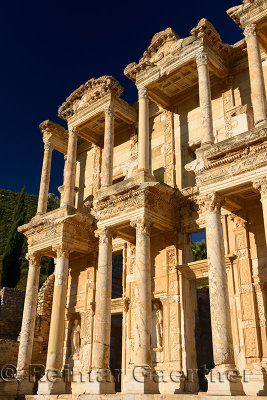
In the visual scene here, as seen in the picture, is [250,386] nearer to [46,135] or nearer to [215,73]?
[215,73]

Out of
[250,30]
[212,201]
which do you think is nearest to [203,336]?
[212,201]

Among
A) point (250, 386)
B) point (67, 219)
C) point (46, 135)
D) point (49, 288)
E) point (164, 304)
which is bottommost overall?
point (250, 386)

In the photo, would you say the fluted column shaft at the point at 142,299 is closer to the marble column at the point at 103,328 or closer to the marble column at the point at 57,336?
the marble column at the point at 103,328

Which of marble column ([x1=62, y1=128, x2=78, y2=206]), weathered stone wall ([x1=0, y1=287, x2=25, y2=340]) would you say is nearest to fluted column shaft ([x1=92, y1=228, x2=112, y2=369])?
marble column ([x1=62, y1=128, x2=78, y2=206])

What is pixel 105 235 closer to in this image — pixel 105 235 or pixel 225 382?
pixel 105 235

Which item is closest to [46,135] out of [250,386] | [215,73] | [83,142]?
[83,142]

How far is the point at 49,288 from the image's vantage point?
67.2ft

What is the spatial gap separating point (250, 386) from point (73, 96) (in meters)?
13.9

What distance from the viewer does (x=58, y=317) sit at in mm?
15141

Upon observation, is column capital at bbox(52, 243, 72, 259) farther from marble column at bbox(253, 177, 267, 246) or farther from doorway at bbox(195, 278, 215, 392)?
doorway at bbox(195, 278, 215, 392)

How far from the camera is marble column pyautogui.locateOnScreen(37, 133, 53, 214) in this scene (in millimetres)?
18531

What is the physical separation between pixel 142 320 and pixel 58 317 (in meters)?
4.30

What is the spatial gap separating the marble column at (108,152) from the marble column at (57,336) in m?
3.15

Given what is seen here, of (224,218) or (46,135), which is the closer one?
(224,218)
